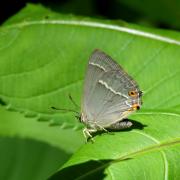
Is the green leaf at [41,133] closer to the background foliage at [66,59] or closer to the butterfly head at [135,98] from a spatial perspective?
the background foliage at [66,59]

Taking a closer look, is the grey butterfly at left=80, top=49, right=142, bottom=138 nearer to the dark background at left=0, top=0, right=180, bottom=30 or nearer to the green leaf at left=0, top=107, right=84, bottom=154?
the green leaf at left=0, top=107, right=84, bottom=154

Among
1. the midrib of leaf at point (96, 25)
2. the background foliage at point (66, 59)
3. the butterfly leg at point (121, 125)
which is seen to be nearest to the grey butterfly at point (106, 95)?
the butterfly leg at point (121, 125)

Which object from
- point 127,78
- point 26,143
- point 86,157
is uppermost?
point 127,78

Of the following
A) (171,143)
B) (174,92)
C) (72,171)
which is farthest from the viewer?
(174,92)

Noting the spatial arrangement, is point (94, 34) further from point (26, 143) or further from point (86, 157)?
point (86, 157)

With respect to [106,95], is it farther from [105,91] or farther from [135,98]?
[135,98]

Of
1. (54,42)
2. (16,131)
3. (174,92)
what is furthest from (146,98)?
(16,131)

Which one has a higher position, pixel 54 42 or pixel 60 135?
pixel 54 42
